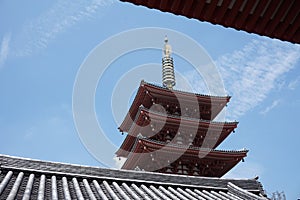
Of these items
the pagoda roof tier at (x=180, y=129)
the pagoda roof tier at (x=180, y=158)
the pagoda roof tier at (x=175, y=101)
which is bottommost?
the pagoda roof tier at (x=180, y=158)

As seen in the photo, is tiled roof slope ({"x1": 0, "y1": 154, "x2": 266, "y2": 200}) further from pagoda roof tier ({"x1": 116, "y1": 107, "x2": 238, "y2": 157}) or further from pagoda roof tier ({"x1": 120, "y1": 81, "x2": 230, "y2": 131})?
pagoda roof tier ({"x1": 120, "y1": 81, "x2": 230, "y2": 131})

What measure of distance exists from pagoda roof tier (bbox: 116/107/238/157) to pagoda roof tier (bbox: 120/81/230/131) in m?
1.12

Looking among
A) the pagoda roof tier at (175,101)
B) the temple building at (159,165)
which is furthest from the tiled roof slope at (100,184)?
the pagoda roof tier at (175,101)

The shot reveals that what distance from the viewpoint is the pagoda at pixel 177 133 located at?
18.4 m

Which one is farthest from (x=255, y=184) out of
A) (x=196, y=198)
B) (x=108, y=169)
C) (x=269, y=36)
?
(x=269, y=36)

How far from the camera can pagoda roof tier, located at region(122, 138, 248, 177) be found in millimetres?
17984

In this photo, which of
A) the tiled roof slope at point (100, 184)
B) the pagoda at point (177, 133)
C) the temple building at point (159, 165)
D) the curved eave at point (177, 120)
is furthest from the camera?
the curved eave at point (177, 120)

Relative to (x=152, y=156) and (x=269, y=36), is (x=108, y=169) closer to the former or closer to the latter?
(x=269, y=36)

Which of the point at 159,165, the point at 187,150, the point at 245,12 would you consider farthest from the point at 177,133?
the point at 245,12

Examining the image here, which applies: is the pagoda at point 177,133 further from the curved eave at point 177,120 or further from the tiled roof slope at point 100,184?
the tiled roof slope at point 100,184

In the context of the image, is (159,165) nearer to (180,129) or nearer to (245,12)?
(180,129)

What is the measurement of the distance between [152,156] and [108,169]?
970cm

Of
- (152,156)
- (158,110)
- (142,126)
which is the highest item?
(158,110)

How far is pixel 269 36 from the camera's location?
3.67m
